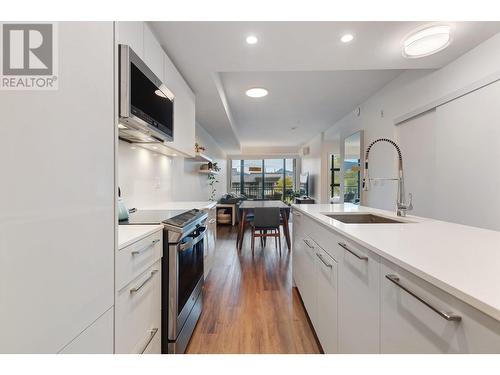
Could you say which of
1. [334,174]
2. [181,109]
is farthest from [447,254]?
[334,174]

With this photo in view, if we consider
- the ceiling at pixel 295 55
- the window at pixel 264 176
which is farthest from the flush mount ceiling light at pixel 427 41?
the window at pixel 264 176

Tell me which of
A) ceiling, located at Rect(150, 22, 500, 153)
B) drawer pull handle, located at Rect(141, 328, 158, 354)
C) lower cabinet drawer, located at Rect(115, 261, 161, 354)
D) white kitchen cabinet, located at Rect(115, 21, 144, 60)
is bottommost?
drawer pull handle, located at Rect(141, 328, 158, 354)

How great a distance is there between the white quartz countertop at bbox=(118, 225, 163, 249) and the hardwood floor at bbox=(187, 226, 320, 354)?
3.24 ft

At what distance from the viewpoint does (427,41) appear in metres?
1.78

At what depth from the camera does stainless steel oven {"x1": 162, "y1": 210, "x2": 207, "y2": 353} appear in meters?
1.38

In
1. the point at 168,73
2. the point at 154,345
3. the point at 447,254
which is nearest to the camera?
the point at 447,254

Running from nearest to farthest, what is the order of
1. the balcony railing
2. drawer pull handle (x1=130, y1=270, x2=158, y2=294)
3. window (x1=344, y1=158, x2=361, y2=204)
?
drawer pull handle (x1=130, y1=270, x2=158, y2=294) → window (x1=344, y1=158, x2=361, y2=204) → the balcony railing

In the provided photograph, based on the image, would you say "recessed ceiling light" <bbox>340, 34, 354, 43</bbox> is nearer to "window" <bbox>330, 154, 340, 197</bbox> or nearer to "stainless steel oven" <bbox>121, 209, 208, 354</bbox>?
"stainless steel oven" <bbox>121, 209, 208, 354</bbox>

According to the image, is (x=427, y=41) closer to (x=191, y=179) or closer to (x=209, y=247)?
(x=209, y=247)

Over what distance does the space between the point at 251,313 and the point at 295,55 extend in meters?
2.38

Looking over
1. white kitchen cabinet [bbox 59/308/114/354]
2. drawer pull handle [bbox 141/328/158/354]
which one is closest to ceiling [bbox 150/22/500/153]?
white kitchen cabinet [bbox 59/308/114/354]

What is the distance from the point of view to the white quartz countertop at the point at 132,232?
1.00m

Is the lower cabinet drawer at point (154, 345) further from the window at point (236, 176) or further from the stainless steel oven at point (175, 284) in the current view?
the window at point (236, 176)

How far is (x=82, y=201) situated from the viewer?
744mm
